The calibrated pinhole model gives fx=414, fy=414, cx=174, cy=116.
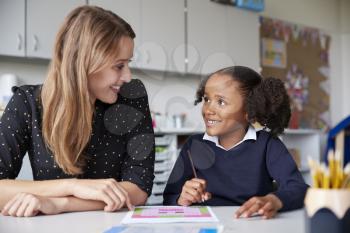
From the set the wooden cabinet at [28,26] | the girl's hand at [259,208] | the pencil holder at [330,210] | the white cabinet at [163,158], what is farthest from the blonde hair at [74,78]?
the white cabinet at [163,158]

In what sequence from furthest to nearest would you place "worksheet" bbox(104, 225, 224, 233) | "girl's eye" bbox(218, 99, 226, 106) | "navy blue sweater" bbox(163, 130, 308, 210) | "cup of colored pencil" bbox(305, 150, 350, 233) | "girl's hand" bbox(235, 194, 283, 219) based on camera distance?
"girl's eye" bbox(218, 99, 226, 106), "navy blue sweater" bbox(163, 130, 308, 210), "girl's hand" bbox(235, 194, 283, 219), "worksheet" bbox(104, 225, 224, 233), "cup of colored pencil" bbox(305, 150, 350, 233)

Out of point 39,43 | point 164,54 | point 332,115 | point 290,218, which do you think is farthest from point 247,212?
point 332,115

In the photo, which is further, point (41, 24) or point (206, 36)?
point (206, 36)

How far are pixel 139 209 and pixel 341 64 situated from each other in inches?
164

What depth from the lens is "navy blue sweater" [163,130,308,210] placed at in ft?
3.62

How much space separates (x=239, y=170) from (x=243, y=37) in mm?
2333

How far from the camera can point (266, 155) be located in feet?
3.78

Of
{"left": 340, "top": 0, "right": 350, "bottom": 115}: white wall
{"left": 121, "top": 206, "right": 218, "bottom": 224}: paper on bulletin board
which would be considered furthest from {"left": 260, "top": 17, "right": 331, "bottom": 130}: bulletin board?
{"left": 121, "top": 206, "right": 218, "bottom": 224}: paper on bulletin board

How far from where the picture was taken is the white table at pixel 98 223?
2.16ft

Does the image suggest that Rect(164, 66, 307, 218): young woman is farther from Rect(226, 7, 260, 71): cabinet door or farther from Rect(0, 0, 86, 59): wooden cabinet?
Rect(226, 7, 260, 71): cabinet door

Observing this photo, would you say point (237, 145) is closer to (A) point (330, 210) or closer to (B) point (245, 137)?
(B) point (245, 137)

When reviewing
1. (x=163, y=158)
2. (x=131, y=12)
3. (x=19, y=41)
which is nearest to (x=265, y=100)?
(x=163, y=158)

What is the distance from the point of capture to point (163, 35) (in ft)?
9.36

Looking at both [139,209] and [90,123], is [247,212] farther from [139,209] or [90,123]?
[90,123]
